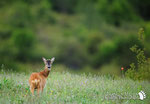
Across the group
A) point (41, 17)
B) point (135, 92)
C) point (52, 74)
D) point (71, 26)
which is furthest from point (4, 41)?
point (135, 92)

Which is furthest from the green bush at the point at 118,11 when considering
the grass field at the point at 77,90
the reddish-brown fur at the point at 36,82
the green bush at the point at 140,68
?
the reddish-brown fur at the point at 36,82

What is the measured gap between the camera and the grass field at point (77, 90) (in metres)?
9.06

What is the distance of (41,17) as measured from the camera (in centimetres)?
6238

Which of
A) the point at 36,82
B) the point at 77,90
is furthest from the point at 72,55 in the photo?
the point at 36,82

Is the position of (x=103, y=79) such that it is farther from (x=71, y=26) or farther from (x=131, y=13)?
(x=71, y=26)

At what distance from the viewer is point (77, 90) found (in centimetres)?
1009

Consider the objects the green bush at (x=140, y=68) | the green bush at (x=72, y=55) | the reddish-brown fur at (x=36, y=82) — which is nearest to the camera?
the reddish-brown fur at (x=36, y=82)

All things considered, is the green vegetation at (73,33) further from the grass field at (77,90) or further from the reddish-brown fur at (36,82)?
the reddish-brown fur at (36,82)

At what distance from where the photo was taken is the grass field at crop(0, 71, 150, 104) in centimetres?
906

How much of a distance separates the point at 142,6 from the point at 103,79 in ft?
72.0

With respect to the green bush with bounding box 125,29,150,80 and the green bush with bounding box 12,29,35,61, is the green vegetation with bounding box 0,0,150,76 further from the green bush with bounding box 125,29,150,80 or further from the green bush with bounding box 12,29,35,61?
the green bush with bounding box 125,29,150,80

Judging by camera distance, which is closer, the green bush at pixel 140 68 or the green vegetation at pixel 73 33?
the green bush at pixel 140 68

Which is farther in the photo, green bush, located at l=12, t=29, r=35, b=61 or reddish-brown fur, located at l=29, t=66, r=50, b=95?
green bush, located at l=12, t=29, r=35, b=61

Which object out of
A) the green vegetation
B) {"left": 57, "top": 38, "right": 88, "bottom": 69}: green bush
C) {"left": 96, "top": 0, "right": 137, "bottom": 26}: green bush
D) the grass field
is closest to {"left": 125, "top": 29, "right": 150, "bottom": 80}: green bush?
the grass field
